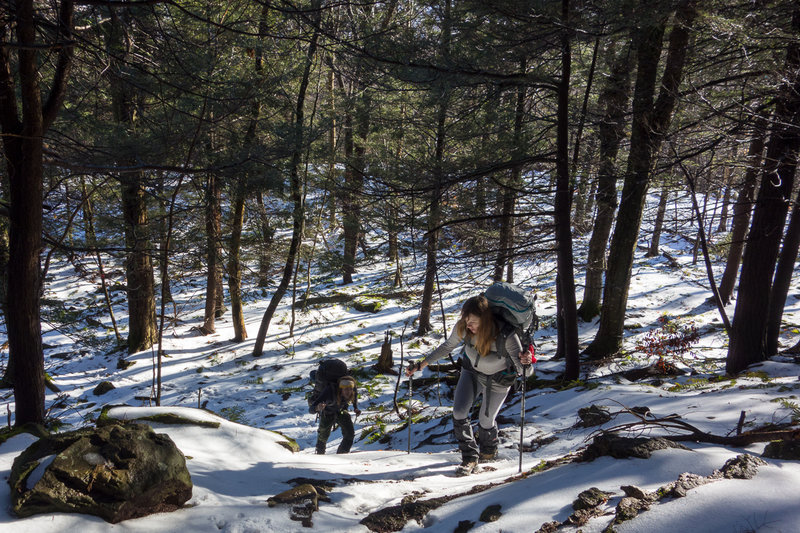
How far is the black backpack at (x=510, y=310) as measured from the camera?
4.50 m

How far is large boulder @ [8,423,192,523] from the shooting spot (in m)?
2.70

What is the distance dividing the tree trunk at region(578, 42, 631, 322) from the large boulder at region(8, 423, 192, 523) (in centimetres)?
692

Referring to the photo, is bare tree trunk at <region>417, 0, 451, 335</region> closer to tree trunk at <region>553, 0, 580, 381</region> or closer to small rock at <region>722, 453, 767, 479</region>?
tree trunk at <region>553, 0, 580, 381</region>

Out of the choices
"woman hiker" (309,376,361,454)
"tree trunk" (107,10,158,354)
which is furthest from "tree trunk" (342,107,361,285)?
"tree trunk" (107,10,158,354)

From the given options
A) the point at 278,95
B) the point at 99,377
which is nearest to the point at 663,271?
the point at 278,95

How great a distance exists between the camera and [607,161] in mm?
8227

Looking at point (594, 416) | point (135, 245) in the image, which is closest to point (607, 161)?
point (594, 416)

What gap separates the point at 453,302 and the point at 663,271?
9.44 meters

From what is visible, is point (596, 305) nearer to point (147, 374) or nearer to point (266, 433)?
point (266, 433)

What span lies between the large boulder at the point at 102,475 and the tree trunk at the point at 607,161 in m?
6.92

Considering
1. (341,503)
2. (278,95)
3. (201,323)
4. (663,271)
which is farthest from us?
(663,271)

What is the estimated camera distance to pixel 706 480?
2607mm

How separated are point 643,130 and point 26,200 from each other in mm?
8362

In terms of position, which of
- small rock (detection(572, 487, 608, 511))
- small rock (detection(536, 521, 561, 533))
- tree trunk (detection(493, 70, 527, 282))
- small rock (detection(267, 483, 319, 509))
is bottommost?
small rock (detection(267, 483, 319, 509))
